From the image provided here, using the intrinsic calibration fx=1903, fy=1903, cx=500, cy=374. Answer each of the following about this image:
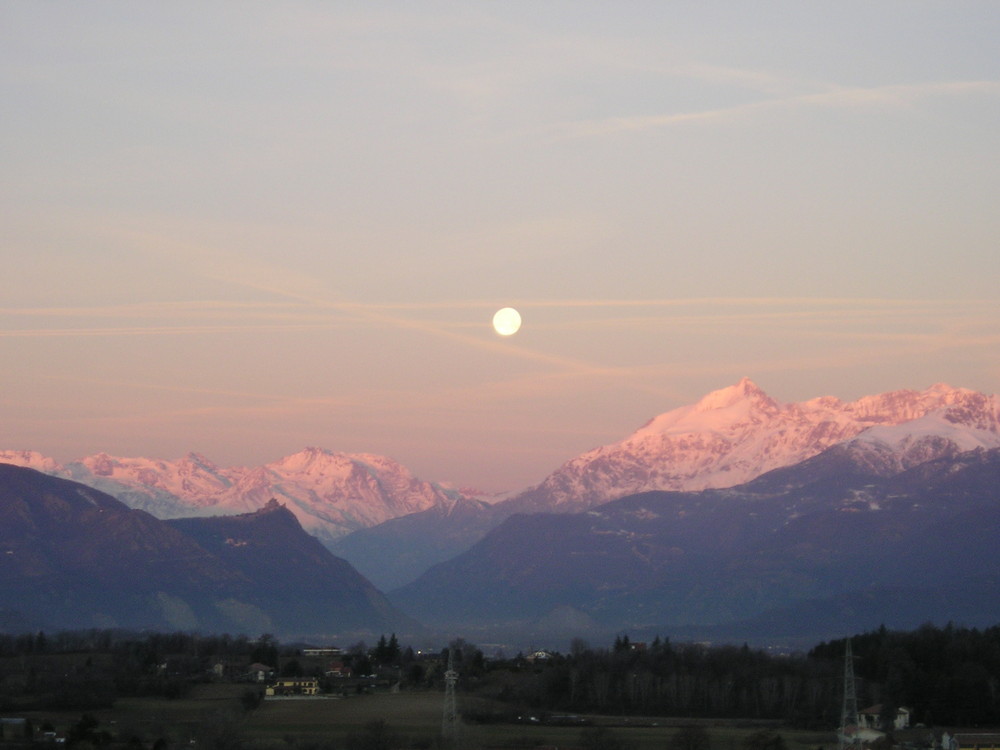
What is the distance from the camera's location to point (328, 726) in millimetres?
127125

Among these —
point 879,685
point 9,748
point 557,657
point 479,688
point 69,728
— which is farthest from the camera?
point 557,657

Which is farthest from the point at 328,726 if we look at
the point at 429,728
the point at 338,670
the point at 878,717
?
Answer: the point at 338,670

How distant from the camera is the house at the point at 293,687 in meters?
155

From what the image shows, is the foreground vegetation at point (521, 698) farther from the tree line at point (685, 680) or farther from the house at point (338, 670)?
the house at point (338, 670)

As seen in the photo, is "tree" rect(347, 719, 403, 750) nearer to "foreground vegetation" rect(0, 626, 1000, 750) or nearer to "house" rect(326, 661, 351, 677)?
"foreground vegetation" rect(0, 626, 1000, 750)

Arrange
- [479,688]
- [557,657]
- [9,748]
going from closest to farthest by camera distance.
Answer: [9,748], [479,688], [557,657]

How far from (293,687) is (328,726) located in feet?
A: 101

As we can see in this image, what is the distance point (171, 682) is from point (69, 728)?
3335cm

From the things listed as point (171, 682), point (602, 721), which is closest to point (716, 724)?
point (602, 721)

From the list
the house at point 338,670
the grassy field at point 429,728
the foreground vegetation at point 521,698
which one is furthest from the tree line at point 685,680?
the grassy field at point 429,728

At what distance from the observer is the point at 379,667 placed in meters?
188

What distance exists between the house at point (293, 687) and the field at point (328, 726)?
489 centimetres

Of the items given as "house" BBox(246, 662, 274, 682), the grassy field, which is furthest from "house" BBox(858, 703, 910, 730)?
"house" BBox(246, 662, 274, 682)

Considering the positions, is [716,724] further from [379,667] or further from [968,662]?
[379,667]
